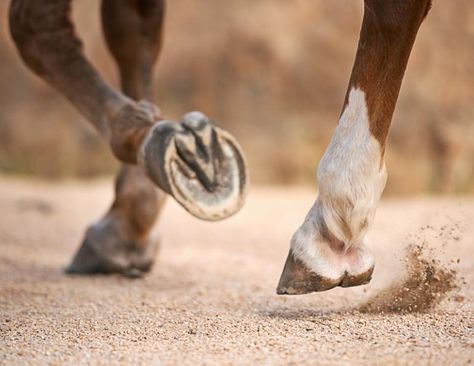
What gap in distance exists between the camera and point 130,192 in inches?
111

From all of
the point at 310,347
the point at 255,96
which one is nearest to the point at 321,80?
the point at 255,96

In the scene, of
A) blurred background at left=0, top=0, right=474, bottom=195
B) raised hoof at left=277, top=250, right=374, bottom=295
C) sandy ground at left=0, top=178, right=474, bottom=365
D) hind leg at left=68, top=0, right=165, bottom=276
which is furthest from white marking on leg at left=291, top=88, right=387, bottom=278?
blurred background at left=0, top=0, right=474, bottom=195

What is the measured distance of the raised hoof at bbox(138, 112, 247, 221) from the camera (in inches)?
80.0

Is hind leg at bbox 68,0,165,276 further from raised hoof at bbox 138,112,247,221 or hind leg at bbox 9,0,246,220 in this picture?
raised hoof at bbox 138,112,247,221

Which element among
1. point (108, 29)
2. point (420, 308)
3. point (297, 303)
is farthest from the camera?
point (108, 29)

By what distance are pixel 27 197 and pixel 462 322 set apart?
3311 millimetres

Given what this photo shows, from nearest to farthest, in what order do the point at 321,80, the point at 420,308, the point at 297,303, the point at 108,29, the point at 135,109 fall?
1. the point at 420,308
2. the point at 297,303
3. the point at 135,109
4. the point at 108,29
5. the point at 321,80

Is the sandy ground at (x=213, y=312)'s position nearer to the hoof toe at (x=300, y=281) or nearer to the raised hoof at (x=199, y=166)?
the hoof toe at (x=300, y=281)

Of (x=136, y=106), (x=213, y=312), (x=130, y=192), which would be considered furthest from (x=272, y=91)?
(x=213, y=312)

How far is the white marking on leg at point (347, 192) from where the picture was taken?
1.87m

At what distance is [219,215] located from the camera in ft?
6.62

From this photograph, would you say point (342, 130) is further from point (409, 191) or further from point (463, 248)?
point (409, 191)

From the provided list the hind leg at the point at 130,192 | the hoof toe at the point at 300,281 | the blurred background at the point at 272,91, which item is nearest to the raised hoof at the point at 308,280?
the hoof toe at the point at 300,281

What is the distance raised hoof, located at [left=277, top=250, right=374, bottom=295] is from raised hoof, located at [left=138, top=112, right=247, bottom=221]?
0.22 metres
